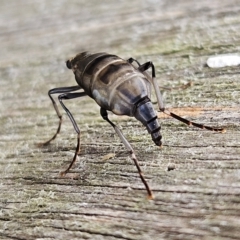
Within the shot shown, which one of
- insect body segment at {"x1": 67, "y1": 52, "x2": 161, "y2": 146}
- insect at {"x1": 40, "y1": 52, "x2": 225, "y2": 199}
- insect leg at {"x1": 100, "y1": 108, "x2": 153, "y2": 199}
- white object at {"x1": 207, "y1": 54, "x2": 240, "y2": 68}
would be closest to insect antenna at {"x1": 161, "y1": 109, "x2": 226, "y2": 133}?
insect at {"x1": 40, "y1": 52, "x2": 225, "y2": 199}

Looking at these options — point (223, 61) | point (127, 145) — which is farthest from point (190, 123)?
point (223, 61)

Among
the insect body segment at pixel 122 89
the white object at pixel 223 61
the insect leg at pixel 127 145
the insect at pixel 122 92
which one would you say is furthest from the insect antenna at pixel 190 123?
the white object at pixel 223 61

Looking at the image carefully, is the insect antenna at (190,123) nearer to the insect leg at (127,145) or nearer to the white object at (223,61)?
the insect leg at (127,145)

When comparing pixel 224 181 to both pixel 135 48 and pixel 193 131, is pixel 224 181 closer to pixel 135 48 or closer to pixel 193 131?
pixel 193 131

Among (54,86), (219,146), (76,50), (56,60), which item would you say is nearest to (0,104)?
(54,86)

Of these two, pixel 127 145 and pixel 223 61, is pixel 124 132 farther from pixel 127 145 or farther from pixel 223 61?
pixel 223 61

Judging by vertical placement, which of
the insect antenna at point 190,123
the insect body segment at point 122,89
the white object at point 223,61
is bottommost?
the insect antenna at point 190,123
